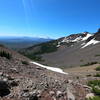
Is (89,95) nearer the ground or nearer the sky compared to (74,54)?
nearer the ground

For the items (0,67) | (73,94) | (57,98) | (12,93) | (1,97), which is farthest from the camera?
(0,67)

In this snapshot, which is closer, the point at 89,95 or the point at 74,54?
the point at 89,95

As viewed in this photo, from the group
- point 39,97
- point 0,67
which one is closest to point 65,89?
point 39,97

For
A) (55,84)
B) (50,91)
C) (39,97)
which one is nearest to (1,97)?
(39,97)

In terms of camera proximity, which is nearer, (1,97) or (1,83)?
(1,97)

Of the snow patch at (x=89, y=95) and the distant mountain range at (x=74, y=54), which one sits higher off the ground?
the distant mountain range at (x=74, y=54)

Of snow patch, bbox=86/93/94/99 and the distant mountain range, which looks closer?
snow patch, bbox=86/93/94/99

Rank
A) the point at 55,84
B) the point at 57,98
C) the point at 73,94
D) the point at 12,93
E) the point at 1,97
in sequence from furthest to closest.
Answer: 1. the point at 55,84
2. the point at 73,94
3. the point at 57,98
4. the point at 12,93
5. the point at 1,97

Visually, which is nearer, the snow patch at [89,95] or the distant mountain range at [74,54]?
the snow patch at [89,95]

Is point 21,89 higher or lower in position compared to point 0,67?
lower

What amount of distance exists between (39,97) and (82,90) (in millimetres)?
3196

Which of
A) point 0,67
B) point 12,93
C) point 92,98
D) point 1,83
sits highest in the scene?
point 0,67

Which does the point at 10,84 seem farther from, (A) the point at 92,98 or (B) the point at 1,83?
(A) the point at 92,98

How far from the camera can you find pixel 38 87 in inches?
353
